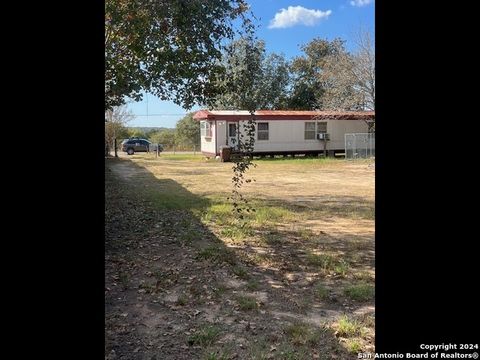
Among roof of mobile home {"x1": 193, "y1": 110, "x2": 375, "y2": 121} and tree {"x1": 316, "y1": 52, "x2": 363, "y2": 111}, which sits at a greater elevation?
tree {"x1": 316, "y1": 52, "x2": 363, "y2": 111}

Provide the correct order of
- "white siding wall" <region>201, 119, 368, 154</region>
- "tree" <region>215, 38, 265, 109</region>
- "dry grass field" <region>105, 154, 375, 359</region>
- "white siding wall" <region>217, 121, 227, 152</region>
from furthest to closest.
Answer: "white siding wall" <region>201, 119, 368, 154</region>, "white siding wall" <region>217, 121, 227, 152</region>, "tree" <region>215, 38, 265, 109</region>, "dry grass field" <region>105, 154, 375, 359</region>

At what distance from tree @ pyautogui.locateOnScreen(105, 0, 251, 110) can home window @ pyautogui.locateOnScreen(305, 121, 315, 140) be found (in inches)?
818

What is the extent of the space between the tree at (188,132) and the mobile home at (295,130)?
21.8 feet

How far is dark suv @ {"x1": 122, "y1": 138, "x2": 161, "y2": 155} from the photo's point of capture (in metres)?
32.9

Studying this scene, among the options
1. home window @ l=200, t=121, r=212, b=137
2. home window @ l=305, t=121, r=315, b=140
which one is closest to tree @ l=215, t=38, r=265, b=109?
home window @ l=200, t=121, r=212, b=137

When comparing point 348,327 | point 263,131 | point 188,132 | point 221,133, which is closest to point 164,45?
point 348,327

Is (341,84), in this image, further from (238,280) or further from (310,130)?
(238,280)

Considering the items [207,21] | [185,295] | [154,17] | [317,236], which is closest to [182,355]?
[185,295]

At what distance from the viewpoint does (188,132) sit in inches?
1330

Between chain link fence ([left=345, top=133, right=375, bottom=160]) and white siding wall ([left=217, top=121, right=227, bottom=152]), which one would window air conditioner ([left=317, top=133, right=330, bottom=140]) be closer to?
chain link fence ([left=345, top=133, right=375, bottom=160])

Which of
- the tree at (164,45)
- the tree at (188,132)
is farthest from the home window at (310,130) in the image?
the tree at (164,45)

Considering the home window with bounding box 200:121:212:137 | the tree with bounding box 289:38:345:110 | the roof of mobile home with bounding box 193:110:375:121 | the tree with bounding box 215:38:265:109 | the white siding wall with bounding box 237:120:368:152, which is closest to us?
the tree with bounding box 215:38:265:109

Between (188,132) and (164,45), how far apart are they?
95.0 ft
